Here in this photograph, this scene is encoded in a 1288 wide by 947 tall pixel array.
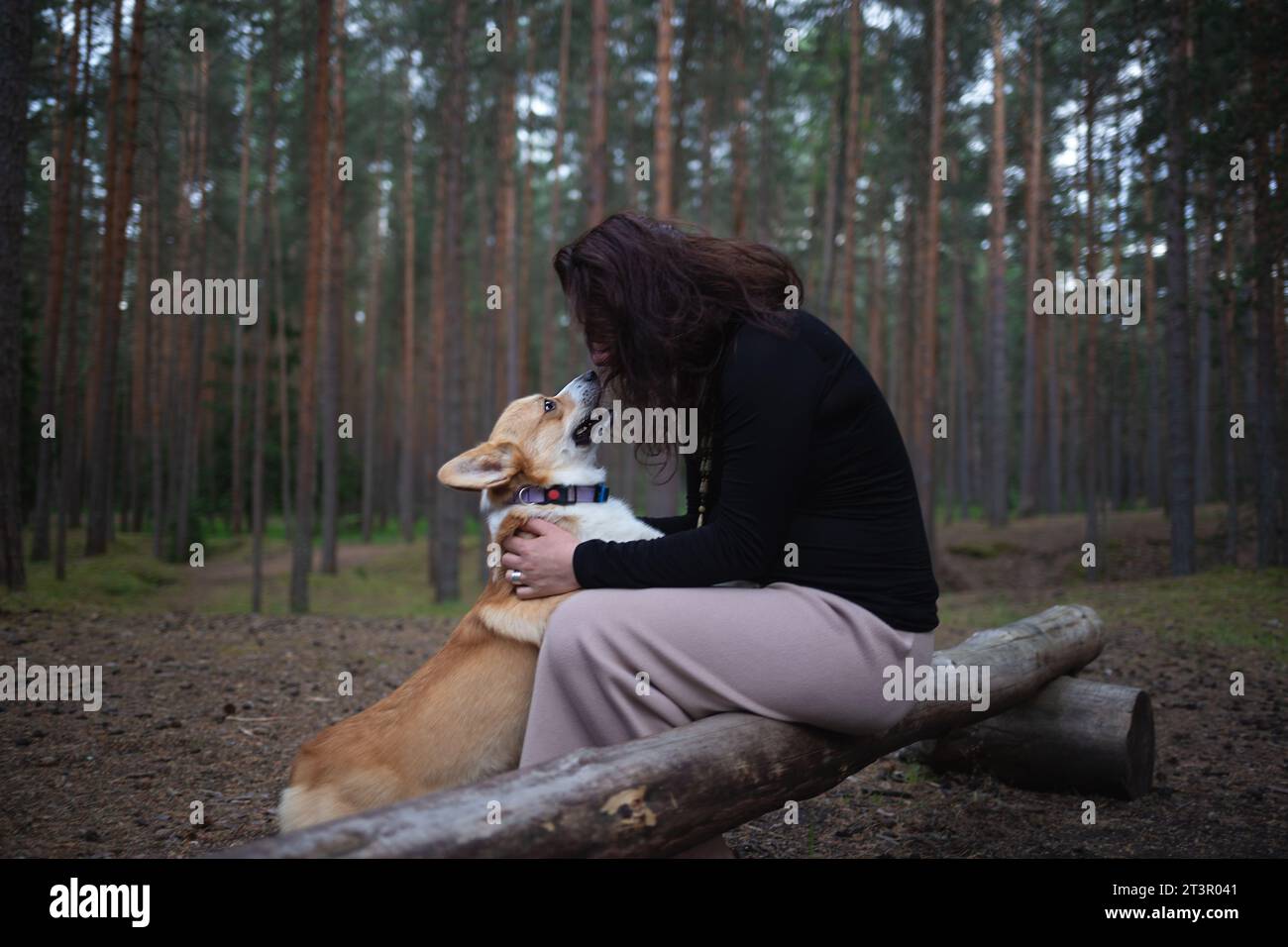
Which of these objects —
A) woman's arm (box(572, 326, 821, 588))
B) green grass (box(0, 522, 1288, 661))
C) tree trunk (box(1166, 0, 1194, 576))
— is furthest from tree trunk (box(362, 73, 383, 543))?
woman's arm (box(572, 326, 821, 588))

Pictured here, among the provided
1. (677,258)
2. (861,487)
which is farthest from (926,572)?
(677,258)

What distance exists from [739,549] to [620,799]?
92cm

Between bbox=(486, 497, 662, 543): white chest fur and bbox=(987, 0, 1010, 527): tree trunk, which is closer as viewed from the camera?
bbox=(486, 497, 662, 543): white chest fur

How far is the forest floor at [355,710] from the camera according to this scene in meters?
4.23

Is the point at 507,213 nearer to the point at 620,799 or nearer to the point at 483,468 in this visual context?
the point at 483,468

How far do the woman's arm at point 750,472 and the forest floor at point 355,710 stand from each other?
1.91 m

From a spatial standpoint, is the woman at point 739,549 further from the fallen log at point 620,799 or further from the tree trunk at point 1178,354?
the tree trunk at point 1178,354

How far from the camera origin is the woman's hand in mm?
3184

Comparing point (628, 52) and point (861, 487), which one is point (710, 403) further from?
point (628, 52)

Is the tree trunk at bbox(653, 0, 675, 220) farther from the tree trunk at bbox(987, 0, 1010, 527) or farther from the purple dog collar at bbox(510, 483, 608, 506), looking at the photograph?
the purple dog collar at bbox(510, 483, 608, 506)

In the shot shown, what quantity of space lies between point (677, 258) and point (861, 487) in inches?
42.1

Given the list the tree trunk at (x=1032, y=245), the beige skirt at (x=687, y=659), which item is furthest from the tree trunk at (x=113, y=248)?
the tree trunk at (x=1032, y=245)

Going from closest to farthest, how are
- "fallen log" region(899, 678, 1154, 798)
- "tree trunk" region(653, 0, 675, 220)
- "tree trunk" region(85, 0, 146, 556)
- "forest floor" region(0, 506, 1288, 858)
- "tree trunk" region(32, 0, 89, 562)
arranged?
"forest floor" region(0, 506, 1288, 858) < "fallen log" region(899, 678, 1154, 798) < "tree trunk" region(653, 0, 675, 220) < "tree trunk" region(32, 0, 89, 562) < "tree trunk" region(85, 0, 146, 556)

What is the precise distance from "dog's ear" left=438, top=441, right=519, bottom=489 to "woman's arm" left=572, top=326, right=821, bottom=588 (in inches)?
30.9
